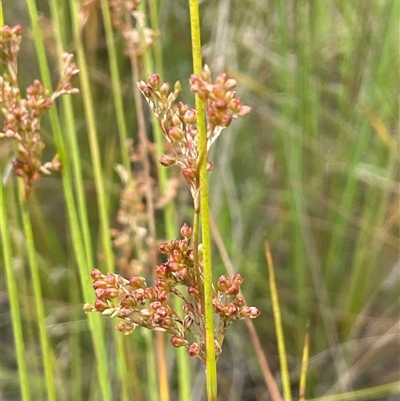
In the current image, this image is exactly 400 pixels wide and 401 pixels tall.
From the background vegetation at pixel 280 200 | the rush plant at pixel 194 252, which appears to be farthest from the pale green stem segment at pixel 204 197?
the background vegetation at pixel 280 200

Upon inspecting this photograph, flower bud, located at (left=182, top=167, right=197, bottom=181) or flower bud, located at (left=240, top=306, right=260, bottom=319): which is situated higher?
flower bud, located at (left=182, top=167, right=197, bottom=181)

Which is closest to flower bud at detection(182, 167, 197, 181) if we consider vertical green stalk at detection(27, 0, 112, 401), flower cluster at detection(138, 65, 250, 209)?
flower cluster at detection(138, 65, 250, 209)

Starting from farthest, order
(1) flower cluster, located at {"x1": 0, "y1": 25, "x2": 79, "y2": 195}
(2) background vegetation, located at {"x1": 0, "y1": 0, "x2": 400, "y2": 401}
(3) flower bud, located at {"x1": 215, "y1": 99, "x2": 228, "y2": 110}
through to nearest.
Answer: (2) background vegetation, located at {"x1": 0, "y1": 0, "x2": 400, "y2": 401}, (1) flower cluster, located at {"x1": 0, "y1": 25, "x2": 79, "y2": 195}, (3) flower bud, located at {"x1": 215, "y1": 99, "x2": 228, "y2": 110}

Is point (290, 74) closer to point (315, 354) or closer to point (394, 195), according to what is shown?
point (394, 195)

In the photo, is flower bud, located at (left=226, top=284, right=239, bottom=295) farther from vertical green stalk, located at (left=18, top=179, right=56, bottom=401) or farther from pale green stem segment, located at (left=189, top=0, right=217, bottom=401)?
vertical green stalk, located at (left=18, top=179, right=56, bottom=401)

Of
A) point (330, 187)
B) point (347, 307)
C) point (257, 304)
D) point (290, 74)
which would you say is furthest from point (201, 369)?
point (290, 74)
